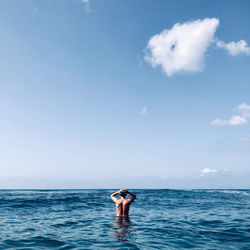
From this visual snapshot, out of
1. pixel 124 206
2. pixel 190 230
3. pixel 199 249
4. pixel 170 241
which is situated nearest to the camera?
pixel 199 249

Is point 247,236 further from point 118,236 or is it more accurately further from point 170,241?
point 118,236

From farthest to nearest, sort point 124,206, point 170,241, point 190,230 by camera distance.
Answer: point 124,206 → point 190,230 → point 170,241

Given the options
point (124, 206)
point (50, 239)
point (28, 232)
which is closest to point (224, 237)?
point (124, 206)

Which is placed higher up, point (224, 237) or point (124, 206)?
point (124, 206)

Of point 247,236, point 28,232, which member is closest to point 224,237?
point 247,236

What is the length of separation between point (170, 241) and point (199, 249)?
1320mm

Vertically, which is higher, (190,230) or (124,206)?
(124,206)

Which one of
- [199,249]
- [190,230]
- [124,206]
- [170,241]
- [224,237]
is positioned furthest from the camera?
[124,206]

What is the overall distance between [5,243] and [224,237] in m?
8.95

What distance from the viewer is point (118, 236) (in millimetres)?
8359

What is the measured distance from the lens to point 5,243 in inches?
291

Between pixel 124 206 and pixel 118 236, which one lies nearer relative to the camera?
pixel 118 236

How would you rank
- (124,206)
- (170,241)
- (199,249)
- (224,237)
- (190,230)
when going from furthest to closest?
(124,206) → (190,230) → (224,237) → (170,241) → (199,249)

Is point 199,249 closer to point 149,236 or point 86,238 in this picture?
point 149,236
